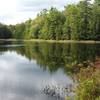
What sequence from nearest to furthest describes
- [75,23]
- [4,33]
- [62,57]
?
[62,57]
[75,23]
[4,33]

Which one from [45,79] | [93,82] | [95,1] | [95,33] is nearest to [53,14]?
[95,1]

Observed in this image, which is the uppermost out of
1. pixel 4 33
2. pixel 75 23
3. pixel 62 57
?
pixel 75 23

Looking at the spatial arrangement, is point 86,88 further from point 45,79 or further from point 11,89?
point 45,79

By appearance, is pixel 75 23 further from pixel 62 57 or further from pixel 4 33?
pixel 4 33

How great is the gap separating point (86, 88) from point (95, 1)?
3845 inches

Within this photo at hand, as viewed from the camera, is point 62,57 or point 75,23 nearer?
point 62,57

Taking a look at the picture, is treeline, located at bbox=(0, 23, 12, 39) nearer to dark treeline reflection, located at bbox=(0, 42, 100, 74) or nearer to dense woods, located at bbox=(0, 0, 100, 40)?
dense woods, located at bbox=(0, 0, 100, 40)

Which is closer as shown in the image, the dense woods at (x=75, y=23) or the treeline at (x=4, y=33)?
the dense woods at (x=75, y=23)

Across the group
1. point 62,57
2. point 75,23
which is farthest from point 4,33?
point 62,57

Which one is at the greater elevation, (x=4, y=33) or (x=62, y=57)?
(x=62, y=57)

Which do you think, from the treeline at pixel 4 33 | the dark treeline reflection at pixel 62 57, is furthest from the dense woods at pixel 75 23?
Answer: the treeline at pixel 4 33

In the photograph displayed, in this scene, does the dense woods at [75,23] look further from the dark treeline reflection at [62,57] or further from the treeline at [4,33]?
the treeline at [4,33]

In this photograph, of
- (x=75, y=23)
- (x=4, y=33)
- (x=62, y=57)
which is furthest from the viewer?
(x=4, y=33)

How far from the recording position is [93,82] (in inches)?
582
